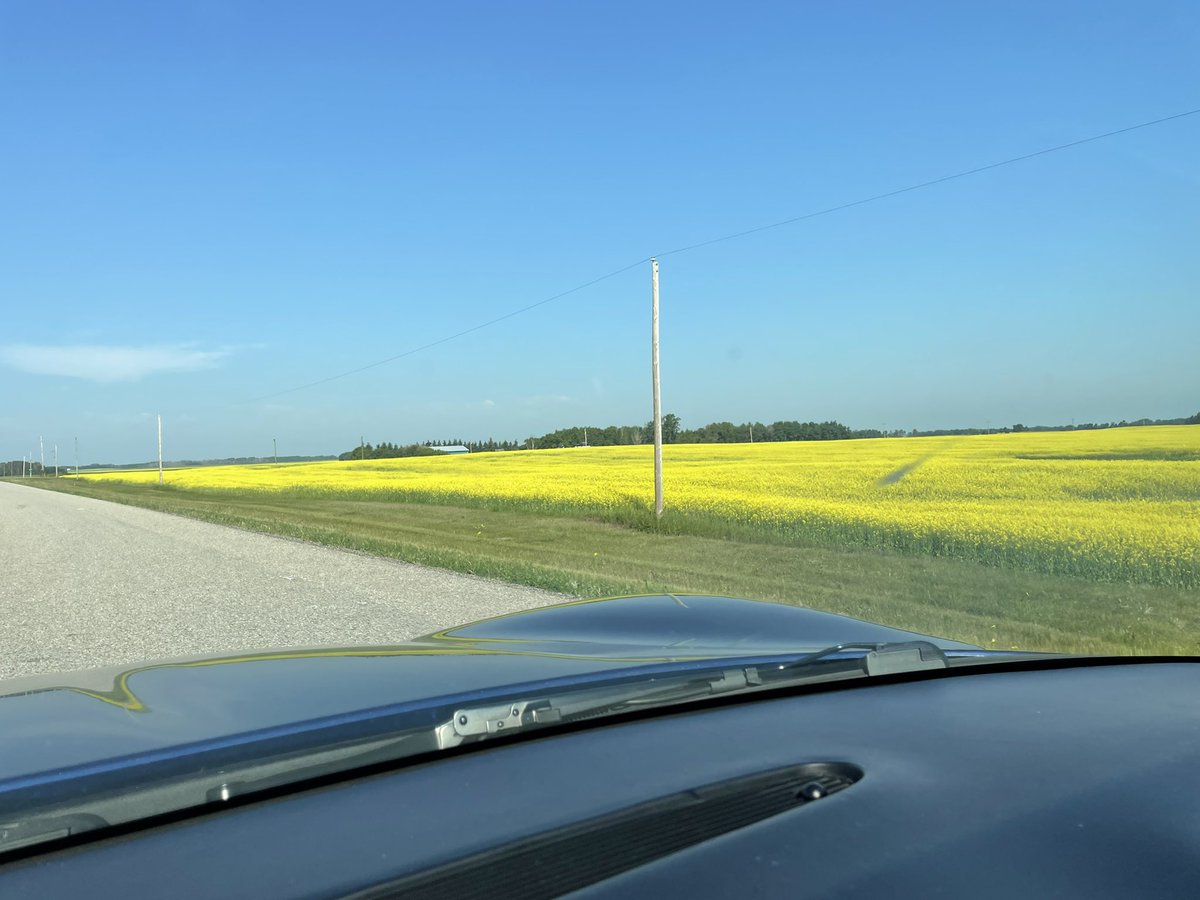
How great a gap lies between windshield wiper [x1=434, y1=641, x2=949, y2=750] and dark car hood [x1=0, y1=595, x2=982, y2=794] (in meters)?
0.08

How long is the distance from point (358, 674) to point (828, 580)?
850cm

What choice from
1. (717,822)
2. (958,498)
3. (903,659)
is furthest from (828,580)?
(717,822)

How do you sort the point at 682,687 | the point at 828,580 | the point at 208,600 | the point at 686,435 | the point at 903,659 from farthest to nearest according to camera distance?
the point at 686,435
the point at 828,580
the point at 208,600
the point at 903,659
the point at 682,687

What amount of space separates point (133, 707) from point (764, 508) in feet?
47.5

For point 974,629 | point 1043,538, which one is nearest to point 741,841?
point 974,629

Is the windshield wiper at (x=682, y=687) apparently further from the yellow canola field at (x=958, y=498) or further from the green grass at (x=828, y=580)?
the yellow canola field at (x=958, y=498)

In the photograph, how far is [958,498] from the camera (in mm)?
16953

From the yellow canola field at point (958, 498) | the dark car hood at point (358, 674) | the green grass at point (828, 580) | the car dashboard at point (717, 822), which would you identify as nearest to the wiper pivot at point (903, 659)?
the dark car hood at point (358, 674)

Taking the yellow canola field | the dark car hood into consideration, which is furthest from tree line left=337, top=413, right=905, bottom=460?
the dark car hood

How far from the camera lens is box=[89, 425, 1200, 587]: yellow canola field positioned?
10523 millimetres

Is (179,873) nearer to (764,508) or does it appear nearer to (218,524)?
(764,508)

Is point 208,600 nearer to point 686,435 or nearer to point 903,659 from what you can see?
point 903,659

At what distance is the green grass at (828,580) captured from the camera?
7.11m

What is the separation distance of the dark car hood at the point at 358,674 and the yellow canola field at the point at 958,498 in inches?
317
